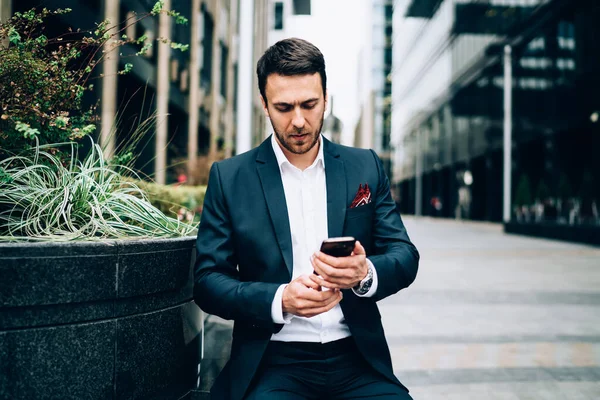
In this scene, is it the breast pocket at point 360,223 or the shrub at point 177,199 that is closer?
the breast pocket at point 360,223

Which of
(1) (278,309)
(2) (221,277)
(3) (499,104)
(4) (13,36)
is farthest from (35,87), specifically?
(3) (499,104)

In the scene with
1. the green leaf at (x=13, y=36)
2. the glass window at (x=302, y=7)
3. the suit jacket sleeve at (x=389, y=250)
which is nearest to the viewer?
the suit jacket sleeve at (x=389, y=250)

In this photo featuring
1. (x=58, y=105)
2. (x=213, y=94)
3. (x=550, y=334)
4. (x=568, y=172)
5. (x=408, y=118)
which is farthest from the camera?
(x=408, y=118)

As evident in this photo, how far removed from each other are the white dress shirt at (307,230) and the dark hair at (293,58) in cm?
34

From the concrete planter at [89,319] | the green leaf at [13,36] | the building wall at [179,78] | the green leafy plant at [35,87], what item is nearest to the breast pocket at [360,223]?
the concrete planter at [89,319]

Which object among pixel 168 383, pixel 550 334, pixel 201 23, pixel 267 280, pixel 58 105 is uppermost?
pixel 201 23

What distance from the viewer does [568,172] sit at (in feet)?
86.0

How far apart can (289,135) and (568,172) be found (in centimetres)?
2714

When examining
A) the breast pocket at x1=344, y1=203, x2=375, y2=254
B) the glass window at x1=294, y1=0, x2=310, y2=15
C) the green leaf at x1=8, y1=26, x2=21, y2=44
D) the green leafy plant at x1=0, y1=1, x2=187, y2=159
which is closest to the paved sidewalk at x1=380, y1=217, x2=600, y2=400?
the breast pocket at x1=344, y1=203, x2=375, y2=254

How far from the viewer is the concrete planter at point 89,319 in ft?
6.00

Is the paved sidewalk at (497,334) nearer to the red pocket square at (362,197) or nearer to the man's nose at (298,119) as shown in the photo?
the red pocket square at (362,197)

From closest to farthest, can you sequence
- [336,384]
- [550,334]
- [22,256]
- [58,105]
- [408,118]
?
[22,256] < [336,384] < [58,105] < [550,334] < [408,118]

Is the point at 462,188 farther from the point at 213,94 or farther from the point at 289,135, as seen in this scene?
the point at 289,135

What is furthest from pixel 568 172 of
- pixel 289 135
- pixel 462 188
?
pixel 289 135
